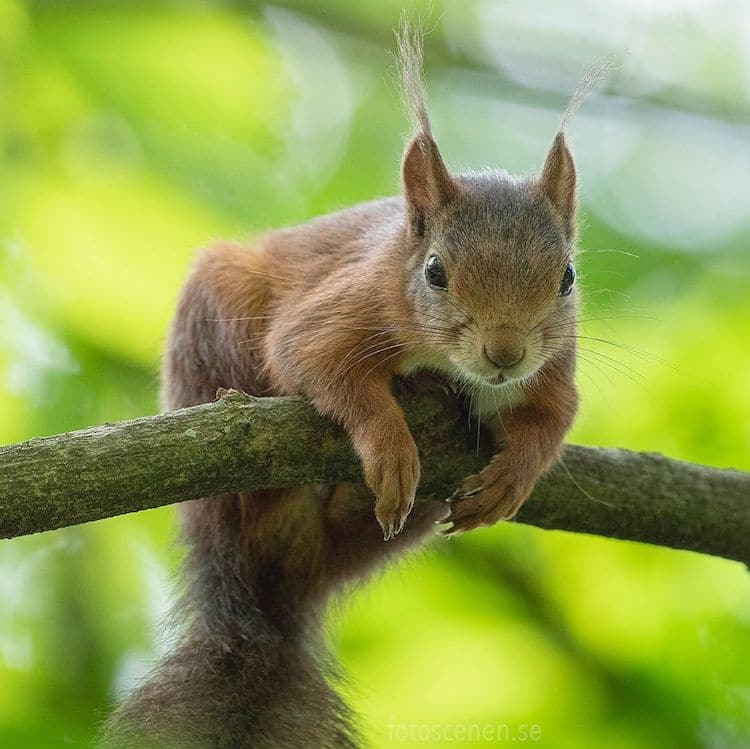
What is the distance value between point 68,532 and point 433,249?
2112 mm

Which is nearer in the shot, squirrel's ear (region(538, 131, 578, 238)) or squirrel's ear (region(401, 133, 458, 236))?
squirrel's ear (region(401, 133, 458, 236))

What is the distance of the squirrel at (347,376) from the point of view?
381cm

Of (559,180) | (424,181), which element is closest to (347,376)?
(424,181)

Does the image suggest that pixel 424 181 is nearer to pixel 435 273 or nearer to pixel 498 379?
pixel 435 273

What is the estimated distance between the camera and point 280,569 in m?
4.75

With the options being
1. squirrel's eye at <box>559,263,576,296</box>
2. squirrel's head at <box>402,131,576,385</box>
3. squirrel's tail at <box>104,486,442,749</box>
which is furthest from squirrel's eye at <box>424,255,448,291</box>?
squirrel's tail at <box>104,486,442,749</box>

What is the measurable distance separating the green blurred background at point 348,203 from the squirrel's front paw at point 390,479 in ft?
4.20

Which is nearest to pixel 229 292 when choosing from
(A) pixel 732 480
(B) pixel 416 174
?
(B) pixel 416 174

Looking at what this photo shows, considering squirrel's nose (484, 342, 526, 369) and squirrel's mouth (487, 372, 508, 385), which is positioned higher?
squirrel's nose (484, 342, 526, 369)

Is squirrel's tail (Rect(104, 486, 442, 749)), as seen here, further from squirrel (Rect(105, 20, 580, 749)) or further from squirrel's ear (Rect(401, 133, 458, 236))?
squirrel's ear (Rect(401, 133, 458, 236))

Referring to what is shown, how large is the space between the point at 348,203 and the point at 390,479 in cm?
227

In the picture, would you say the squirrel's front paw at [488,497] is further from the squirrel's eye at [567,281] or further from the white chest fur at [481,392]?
the squirrel's eye at [567,281]

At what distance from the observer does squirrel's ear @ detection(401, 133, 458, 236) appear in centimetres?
420

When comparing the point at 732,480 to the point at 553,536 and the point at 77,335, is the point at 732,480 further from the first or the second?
the point at 77,335
